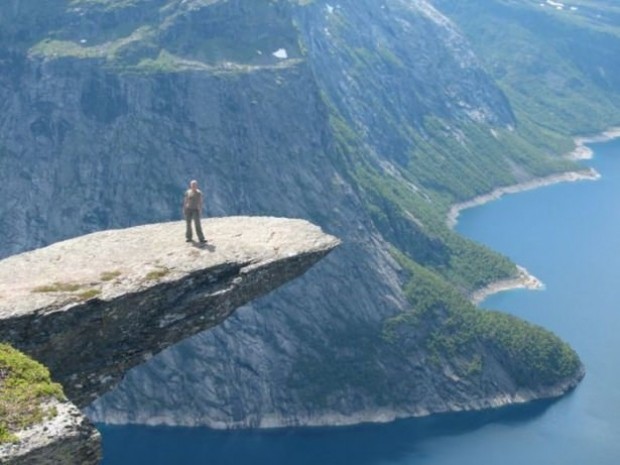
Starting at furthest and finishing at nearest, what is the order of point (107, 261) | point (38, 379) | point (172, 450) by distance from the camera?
point (172, 450) → point (107, 261) → point (38, 379)

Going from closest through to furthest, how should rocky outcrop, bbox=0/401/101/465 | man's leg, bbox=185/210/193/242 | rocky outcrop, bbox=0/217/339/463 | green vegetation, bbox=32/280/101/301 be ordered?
rocky outcrop, bbox=0/401/101/465 < rocky outcrop, bbox=0/217/339/463 < green vegetation, bbox=32/280/101/301 < man's leg, bbox=185/210/193/242

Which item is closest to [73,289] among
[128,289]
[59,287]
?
[59,287]

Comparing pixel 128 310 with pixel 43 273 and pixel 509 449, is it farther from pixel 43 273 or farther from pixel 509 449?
pixel 509 449

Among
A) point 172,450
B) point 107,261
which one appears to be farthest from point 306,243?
point 172,450

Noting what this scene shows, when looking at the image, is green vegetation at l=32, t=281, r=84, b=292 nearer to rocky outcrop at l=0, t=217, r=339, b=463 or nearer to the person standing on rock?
rocky outcrop at l=0, t=217, r=339, b=463

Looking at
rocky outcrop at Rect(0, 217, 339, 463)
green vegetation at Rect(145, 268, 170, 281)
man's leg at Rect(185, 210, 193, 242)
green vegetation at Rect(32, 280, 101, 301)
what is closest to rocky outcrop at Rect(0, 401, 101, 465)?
rocky outcrop at Rect(0, 217, 339, 463)
